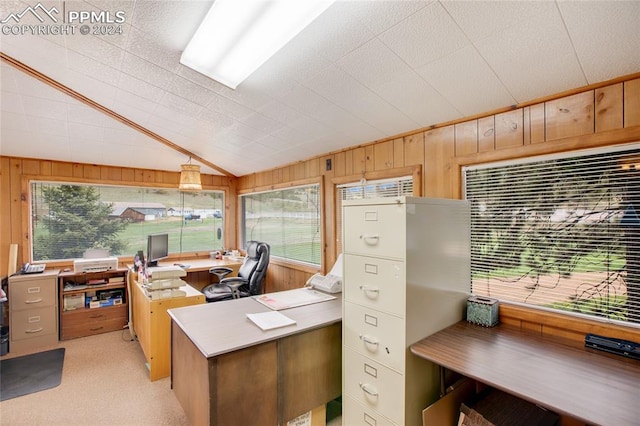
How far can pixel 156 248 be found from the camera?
3.92 m

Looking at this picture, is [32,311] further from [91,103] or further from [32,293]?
[91,103]

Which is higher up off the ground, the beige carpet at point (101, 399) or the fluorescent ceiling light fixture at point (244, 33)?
the fluorescent ceiling light fixture at point (244, 33)

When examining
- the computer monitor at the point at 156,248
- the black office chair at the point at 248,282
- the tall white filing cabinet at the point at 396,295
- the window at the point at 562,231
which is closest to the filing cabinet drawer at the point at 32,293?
the computer monitor at the point at 156,248

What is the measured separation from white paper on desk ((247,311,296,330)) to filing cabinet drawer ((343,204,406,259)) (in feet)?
1.91

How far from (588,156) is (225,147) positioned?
11.1ft

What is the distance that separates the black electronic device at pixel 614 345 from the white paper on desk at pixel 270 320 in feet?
5.12

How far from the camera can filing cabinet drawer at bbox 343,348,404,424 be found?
1.52 metres

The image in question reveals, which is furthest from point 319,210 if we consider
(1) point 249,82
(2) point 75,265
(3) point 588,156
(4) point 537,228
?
(2) point 75,265

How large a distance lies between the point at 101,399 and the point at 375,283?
2.44 m

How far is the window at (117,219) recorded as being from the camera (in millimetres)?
3779

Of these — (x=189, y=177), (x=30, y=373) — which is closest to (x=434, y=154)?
(x=189, y=177)

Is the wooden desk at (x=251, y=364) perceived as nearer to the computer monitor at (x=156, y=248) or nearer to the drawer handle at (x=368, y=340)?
the drawer handle at (x=368, y=340)

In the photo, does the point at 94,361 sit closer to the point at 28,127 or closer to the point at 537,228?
the point at 28,127

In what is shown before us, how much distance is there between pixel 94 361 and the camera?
296 cm
